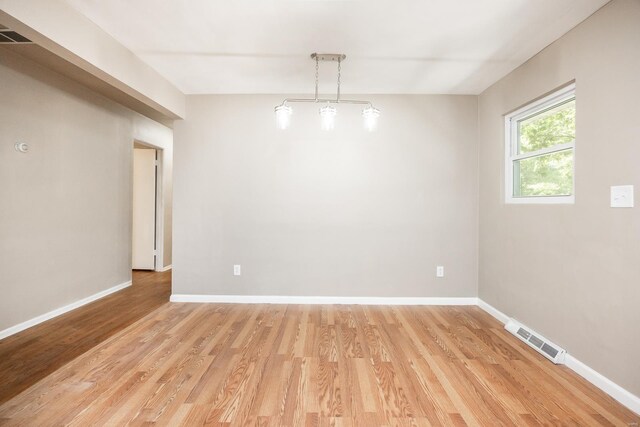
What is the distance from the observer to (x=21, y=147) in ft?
9.54

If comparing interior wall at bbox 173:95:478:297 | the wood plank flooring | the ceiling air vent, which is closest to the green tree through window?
interior wall at bbox 173:95:478:297

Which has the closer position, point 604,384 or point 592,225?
point 604,384

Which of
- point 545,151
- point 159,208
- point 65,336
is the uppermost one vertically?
point 545,151

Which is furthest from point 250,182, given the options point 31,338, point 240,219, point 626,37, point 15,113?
point 626,37

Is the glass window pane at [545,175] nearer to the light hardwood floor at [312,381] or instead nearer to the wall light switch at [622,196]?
the wall light switch at [622,196]

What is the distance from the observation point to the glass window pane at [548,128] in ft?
8.21

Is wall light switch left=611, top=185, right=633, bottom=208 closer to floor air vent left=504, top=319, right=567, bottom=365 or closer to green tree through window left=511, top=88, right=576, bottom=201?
green tree through window left=511, top=88, right=576, bottom=201

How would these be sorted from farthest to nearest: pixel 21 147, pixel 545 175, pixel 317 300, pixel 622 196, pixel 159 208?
pixel 159 208 → pixel 317 300 → pixel 21 147 → pixel 545 175 → pixel 622 196

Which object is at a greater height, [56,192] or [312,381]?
[56,192]

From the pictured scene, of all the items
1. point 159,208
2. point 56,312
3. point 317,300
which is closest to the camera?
point 56,312

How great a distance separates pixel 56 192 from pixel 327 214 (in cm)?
283

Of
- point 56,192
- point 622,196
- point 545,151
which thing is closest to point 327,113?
point 545,151

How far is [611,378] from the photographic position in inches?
78.1

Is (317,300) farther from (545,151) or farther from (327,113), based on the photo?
(545,151)
